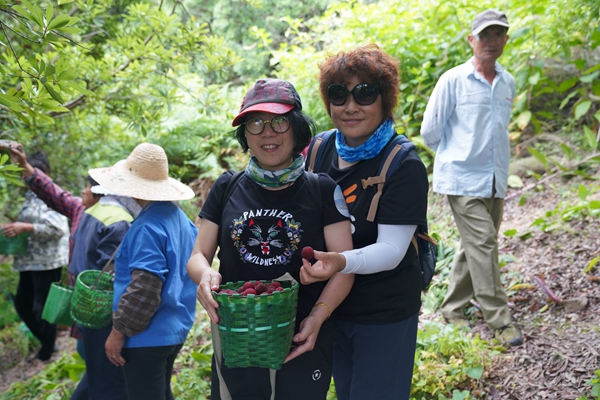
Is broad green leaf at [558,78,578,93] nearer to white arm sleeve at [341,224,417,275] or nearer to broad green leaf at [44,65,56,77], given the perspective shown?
white arm sleeve at [341,224,417,275]

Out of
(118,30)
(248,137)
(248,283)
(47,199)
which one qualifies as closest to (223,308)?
(248,283)

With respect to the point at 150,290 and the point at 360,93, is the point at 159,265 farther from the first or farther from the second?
the point at 360,93

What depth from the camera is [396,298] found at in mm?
2336

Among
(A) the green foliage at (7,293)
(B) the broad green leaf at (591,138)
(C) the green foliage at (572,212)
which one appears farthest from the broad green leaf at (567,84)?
(A) the green foliage at (7,293)

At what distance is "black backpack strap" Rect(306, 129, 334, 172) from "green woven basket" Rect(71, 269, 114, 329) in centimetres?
150

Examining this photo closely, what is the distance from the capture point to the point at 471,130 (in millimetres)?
4301

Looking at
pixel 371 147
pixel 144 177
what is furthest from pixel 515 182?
pixel 144 177

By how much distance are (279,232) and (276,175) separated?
0.23 m

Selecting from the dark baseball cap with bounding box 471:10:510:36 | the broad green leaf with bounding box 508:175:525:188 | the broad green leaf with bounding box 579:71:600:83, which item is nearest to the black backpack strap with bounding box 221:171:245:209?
the dark baseball cap with bounding box 471:10:510:36

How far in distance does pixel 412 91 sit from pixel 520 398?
15.6 ft

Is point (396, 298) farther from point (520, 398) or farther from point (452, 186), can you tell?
point (452, 186)

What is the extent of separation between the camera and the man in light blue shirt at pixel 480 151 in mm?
4219

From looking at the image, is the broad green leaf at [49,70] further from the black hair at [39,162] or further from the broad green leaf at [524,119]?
the broad green leaf at [524,119]

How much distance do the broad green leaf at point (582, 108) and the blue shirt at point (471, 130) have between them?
7.83 feet
